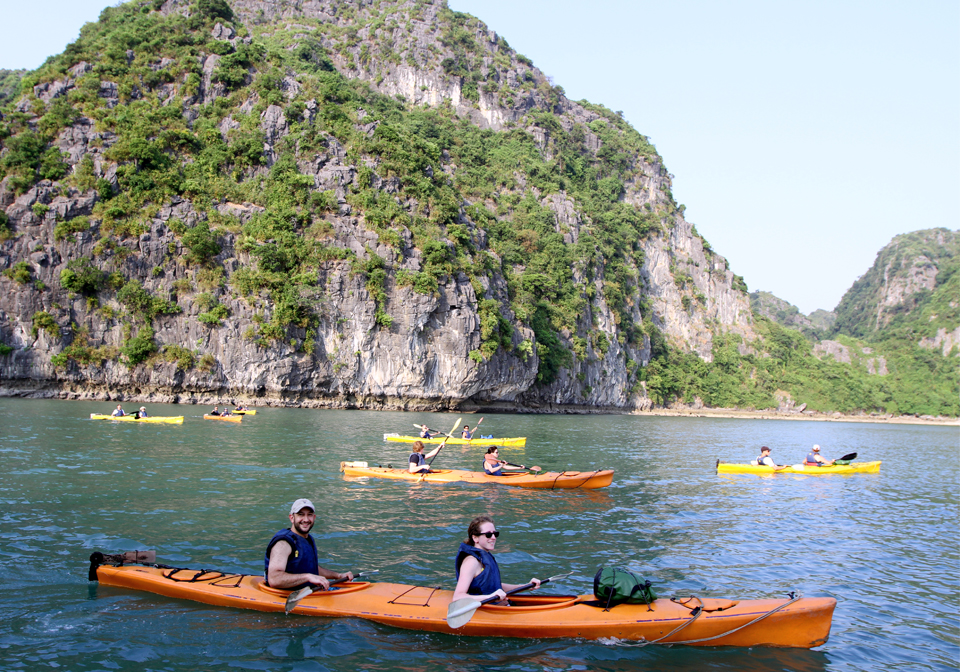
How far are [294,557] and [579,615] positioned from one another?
10.7 ft

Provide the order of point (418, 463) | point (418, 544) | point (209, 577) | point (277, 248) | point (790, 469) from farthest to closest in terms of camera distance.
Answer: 1. point (277, 248)
2. point (790, 469)
3. point (418, 463)
4. point (418, 544)
5. point (209, 577)

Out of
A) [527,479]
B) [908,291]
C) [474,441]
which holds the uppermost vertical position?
[908,291]

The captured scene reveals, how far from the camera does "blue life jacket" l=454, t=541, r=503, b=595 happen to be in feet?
21.6

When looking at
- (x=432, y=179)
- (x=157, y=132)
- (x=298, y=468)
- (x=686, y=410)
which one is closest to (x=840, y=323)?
(x=686, y=410)

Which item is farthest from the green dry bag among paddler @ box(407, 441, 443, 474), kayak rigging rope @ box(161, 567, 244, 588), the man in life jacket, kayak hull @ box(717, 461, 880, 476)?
the man in life jacket

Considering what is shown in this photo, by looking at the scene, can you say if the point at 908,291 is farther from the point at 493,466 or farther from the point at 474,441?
the point at 493,466

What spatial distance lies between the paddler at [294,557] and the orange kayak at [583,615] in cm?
17

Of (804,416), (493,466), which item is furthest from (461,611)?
(804,416)

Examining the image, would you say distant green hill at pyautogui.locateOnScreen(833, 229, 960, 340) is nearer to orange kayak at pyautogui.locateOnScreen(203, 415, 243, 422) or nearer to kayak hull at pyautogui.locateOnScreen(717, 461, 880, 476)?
kayak hull at pyautogui.locateOnScreen(717, 461, 880, 476)

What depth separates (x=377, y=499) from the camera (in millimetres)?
13570

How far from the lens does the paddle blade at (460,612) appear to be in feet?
21.1

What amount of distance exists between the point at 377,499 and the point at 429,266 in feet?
119

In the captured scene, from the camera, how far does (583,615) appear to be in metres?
6.70

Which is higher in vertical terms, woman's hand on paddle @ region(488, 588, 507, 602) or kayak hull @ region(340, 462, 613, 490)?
woman's hand on paddle @ region(488, 588, 507, 602)
